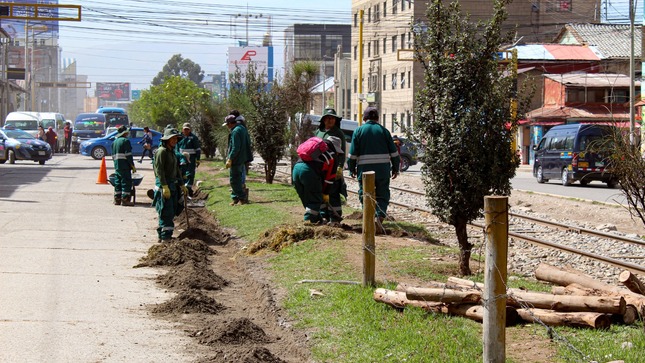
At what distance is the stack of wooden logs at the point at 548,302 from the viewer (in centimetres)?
731

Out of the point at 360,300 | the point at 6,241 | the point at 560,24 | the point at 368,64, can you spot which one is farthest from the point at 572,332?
the point at 368,64

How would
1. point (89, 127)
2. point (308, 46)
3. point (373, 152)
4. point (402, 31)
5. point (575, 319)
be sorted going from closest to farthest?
point (575, 319), point (373, 152), point (89, 127), point (402, 31), point (308, 46)

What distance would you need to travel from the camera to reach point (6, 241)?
46.7ft

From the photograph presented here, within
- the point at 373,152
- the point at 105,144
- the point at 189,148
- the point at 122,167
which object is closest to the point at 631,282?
the point at 373,152

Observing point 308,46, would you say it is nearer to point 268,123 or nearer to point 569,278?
point 268,123

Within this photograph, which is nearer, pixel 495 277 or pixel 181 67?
pixel 495 277

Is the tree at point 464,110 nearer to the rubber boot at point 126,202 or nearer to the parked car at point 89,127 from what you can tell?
the rubber boot at point 126,202

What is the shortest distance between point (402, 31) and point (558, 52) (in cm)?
1464

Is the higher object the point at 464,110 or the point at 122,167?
the point at 464,110

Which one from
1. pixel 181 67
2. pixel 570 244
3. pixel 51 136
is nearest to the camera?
pixel 570 244

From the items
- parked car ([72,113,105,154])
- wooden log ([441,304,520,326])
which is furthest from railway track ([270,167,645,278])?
parked car ([72,113,105,154])

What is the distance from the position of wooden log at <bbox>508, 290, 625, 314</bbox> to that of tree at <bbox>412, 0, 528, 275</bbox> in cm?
236

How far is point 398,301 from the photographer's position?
8.22 m

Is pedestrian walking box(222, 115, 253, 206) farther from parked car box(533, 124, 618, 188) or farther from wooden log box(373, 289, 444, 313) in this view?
parked car box(533, 124, 618, 188)
